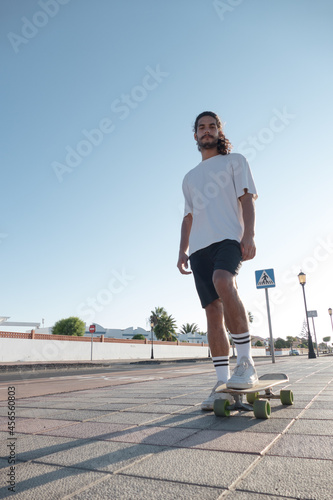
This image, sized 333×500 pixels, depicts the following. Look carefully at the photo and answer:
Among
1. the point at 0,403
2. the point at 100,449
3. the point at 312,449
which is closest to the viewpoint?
the point at 312,449

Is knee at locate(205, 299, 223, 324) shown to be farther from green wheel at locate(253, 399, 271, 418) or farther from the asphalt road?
the asphalt road

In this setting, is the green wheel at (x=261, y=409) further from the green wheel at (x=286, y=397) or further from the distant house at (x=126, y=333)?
the distant house at (x=126, y=333)

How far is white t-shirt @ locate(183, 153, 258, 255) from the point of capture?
9.60ft

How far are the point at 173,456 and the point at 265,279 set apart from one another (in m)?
11.4

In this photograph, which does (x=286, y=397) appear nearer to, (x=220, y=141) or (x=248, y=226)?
(x=248, y=226)

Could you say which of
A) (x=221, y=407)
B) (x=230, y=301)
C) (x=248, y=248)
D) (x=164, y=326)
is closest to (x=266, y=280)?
(x=248, y=248)

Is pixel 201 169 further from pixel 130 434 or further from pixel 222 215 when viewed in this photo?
pixel 130 434

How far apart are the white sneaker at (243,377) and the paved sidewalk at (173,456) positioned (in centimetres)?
21

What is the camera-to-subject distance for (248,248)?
9.27 ft

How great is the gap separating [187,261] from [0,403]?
2.50m

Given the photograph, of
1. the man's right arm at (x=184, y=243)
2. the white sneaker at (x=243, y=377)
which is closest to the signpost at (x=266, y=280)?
the man's right arm at (x=184, y=243)

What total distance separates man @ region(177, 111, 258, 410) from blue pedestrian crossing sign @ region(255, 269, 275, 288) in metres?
9.42

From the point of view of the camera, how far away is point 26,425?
240cm

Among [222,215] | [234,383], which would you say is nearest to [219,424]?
[234,383]
